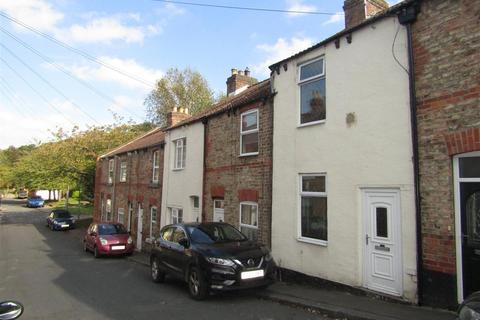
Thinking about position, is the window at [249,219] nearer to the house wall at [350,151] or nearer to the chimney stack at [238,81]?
the house wall at [350,151]

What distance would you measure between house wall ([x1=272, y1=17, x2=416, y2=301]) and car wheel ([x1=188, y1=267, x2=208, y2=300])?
2.59 m

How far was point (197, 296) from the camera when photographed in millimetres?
8648

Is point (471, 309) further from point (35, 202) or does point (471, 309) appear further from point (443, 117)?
point (35, 202)

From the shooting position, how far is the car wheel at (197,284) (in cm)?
849

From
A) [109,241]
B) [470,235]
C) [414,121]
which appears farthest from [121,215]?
[470,235]

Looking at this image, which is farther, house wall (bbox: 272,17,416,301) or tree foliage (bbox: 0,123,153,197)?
tree foliage (bbox: 0,123,153,197)

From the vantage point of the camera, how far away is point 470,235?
630 centimetres

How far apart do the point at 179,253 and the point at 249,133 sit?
4.56 m

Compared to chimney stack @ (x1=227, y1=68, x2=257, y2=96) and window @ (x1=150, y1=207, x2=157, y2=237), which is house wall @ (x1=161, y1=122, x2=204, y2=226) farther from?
chimney stack @ (x1=227, y1=68, x2=257, y2=96)

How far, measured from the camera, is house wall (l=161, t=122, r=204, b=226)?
15.4 meters

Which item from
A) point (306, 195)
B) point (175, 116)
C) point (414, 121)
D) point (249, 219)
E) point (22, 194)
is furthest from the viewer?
point (22, 194)

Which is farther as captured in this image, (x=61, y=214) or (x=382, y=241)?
(x=61, y=214)

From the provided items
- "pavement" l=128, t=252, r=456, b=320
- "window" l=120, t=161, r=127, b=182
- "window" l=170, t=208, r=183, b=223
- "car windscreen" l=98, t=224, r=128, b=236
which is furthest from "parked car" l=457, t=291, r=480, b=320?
"window" l=120, t=161, r=127, b=182

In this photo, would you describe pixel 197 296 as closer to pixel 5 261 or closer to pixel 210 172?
pixel 210 172
